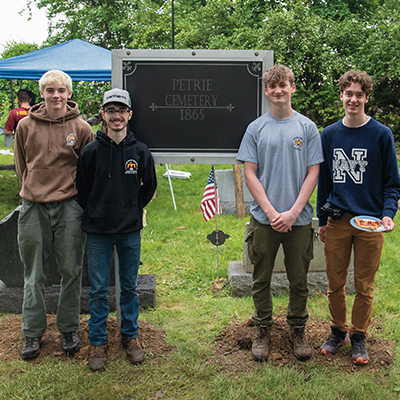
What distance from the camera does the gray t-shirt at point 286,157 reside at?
320 cm

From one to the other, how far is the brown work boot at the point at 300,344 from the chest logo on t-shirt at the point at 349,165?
51.9 inches

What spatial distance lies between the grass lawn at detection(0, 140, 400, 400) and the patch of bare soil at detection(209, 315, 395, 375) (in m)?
0.05

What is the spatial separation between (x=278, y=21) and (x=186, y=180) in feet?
17.2

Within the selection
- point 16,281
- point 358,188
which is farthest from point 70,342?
point 358,188

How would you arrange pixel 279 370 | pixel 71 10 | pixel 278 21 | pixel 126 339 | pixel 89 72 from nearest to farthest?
1. pixel 279 370
2. pixel 126 339
3. pixel 89 72
4. pixel 278 21
5. pixel 71 10

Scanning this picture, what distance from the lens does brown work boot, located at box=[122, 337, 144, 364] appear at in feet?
11.2

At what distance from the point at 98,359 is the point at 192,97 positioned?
238cm

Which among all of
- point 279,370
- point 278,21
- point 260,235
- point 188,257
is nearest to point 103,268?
point 260,235

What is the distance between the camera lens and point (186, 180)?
1185 centimetres

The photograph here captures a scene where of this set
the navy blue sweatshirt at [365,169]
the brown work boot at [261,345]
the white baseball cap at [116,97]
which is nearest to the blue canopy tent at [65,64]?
the white baseball cap at [116,97]

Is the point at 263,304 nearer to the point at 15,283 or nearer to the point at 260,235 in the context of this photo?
the point at 260,235

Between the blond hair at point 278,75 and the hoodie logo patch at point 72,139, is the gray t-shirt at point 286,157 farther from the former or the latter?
the hoodie logo patch at point 72,139

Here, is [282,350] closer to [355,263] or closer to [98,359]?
[355,263]

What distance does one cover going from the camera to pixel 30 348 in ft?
11.3
